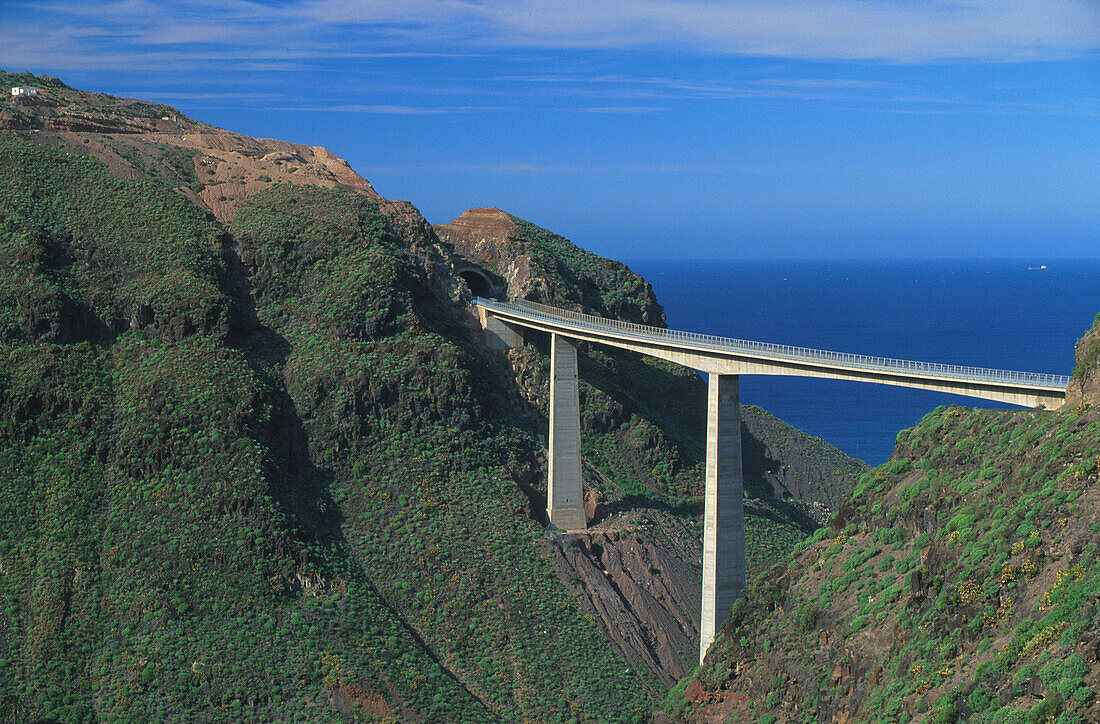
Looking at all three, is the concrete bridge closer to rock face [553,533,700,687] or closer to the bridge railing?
the bridge railing

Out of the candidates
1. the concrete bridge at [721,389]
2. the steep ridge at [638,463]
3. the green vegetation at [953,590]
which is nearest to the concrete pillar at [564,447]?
the concrete bridge at [721,389]

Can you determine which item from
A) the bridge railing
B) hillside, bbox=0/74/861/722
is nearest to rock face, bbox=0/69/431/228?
→ hillside, bbox=0/74/861/722

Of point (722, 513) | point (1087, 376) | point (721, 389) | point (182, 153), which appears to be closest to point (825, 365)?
point (721, 389)

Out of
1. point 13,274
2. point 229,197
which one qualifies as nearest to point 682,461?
point 229,197

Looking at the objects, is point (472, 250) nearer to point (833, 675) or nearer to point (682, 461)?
point (682, 461)

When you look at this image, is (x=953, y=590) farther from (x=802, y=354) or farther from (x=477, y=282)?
(x=477, y=282)

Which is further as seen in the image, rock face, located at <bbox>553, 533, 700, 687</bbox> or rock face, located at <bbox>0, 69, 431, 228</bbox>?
rock face, located at <bbox>0, 69, 431, 228</bbox>

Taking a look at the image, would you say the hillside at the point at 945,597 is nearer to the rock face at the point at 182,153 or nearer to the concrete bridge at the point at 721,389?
the concrete bridge at the point at 721,389
